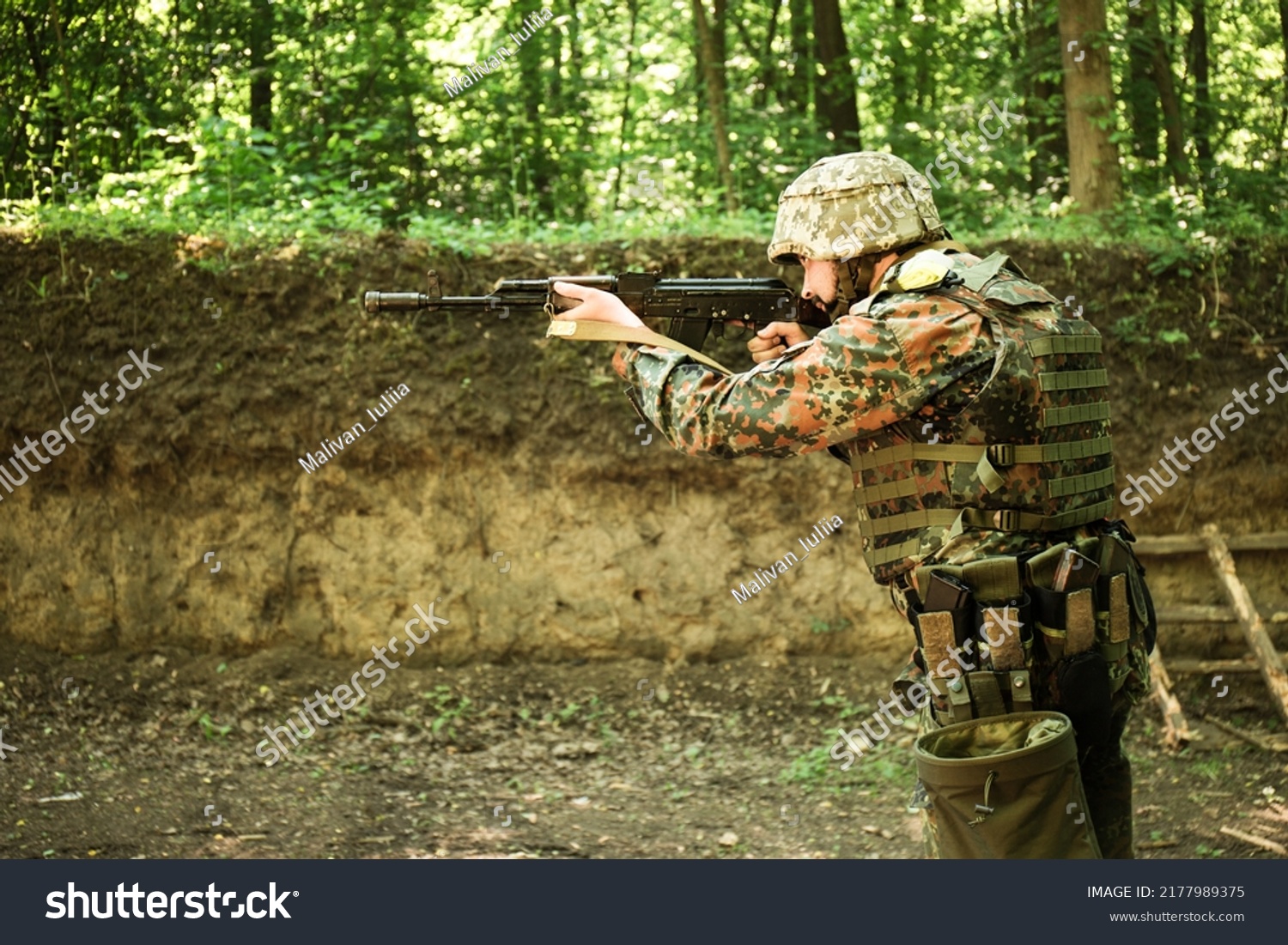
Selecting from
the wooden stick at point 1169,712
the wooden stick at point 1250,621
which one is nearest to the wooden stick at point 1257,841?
the wooden stick at point 1169,712

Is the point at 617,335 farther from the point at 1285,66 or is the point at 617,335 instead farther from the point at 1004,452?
the point at 1285,66

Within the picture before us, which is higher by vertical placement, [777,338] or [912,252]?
[912,252]

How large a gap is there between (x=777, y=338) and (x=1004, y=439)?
0.82 m

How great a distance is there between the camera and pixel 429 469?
6.98 metres

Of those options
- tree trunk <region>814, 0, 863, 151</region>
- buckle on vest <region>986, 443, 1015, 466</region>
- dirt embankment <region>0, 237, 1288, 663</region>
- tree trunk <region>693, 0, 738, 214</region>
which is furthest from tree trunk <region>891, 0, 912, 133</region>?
buckle on vest <region>986, 443, 1015, 466</region>

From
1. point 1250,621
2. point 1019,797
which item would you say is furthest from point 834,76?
point 1019,797

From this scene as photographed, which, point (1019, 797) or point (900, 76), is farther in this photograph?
point (900, 76)

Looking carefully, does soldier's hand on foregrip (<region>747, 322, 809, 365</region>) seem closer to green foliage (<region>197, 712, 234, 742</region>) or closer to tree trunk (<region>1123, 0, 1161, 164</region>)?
green foliage (<region>197, 712, 234, 742</region>)

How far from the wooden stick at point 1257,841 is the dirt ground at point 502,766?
39 millimetres

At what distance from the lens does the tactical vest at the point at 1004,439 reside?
2977mm

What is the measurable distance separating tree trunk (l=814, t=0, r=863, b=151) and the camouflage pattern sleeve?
27.8 feet

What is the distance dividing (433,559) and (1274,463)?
5.25 m

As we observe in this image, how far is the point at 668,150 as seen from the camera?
1070cm
